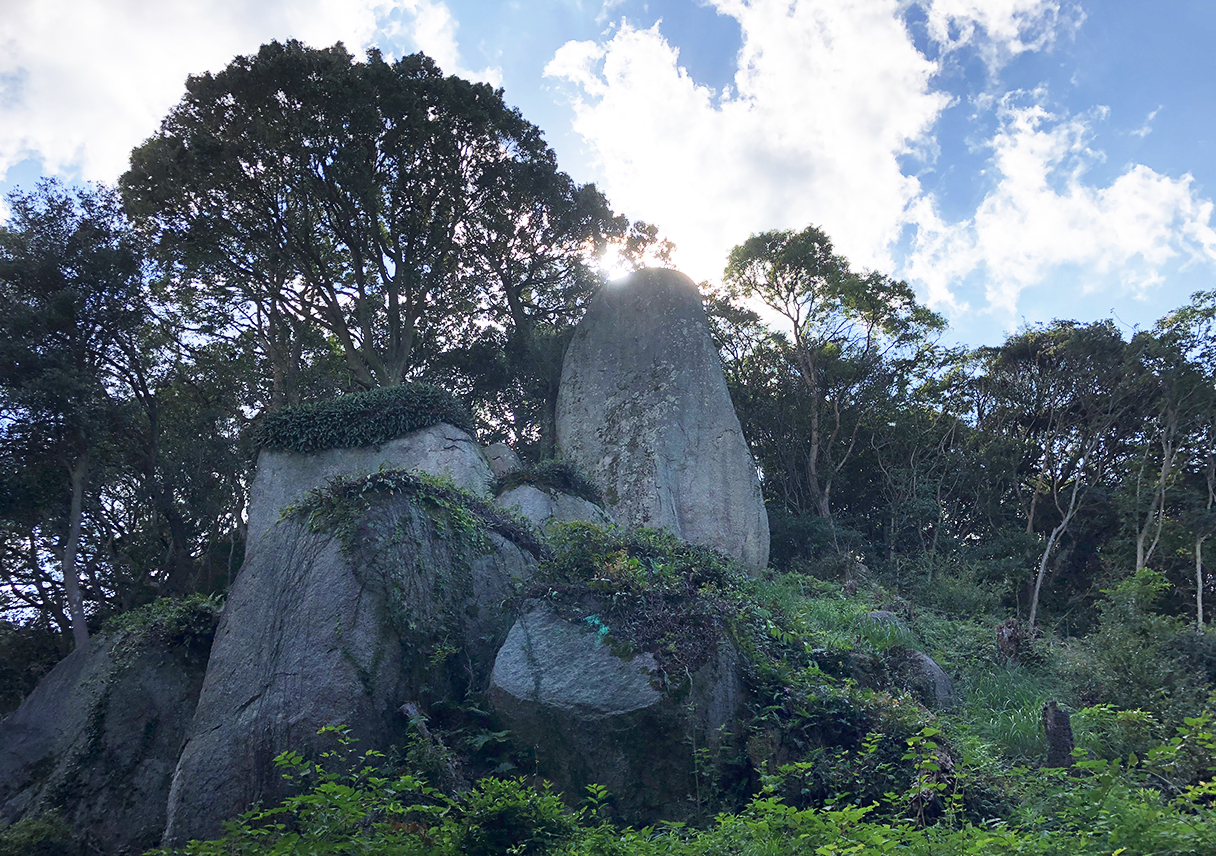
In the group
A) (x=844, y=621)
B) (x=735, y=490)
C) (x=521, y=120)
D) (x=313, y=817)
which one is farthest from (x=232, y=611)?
(x=521, y=120)

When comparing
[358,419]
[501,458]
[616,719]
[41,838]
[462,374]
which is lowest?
[41,838]

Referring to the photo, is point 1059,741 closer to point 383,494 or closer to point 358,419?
point 383,494

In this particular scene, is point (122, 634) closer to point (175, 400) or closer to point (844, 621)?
point (844, 621)

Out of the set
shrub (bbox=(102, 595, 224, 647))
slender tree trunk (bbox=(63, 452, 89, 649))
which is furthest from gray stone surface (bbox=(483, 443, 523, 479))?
slender tree trunk (bbox=(63, 452, 89, 649))

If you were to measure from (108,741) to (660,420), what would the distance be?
41.2 ft

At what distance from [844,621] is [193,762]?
974 cm

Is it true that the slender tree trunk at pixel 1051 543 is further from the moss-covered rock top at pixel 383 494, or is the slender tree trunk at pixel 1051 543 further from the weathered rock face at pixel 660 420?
the moss-covered rock top at pixel 383 494

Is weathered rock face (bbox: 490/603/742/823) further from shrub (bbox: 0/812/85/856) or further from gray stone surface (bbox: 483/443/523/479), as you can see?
gray stone surface (bbox: 483/443/523/479)

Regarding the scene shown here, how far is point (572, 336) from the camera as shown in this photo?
2147cm

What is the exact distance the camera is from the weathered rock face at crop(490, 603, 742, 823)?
7.24 m

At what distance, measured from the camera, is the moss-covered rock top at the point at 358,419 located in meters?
14.5

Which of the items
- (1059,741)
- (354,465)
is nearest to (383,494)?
(354,465)

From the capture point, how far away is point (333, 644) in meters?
8.19

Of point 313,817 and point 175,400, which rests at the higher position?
point 175,400
